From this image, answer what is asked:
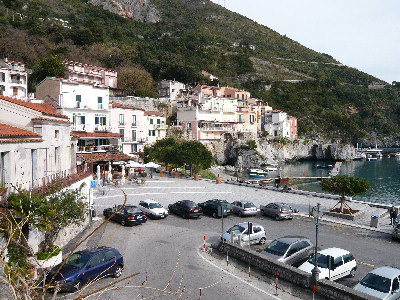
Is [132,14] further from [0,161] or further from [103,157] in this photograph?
[0,161]

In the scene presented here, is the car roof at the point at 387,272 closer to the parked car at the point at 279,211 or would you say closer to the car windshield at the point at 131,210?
the parked car at the point at 279,211

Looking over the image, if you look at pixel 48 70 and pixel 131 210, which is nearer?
pixel 131 210

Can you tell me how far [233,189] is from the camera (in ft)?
127

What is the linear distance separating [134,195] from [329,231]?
65.1 feet

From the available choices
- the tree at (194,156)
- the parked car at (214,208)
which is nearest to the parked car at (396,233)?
the parked car at (214,208)

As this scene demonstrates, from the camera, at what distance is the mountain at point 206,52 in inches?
3433

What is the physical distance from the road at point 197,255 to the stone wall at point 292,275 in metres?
0.43

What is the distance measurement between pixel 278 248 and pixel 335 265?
9.52 feet

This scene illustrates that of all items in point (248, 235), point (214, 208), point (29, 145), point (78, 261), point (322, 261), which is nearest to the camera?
point (78, 261)

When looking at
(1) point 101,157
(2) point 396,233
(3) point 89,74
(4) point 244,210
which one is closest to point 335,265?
(2) point 396,233

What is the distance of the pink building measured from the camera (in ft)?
217

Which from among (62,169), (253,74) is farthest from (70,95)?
(253,74)

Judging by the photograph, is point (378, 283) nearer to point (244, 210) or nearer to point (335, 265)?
point (335, 265)

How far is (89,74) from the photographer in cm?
6956
